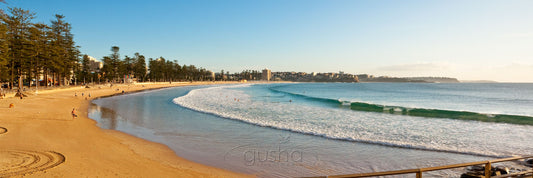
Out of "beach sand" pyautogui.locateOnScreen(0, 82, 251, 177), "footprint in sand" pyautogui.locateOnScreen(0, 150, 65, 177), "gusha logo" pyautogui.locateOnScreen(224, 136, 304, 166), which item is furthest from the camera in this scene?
Answer: "gusha logo" pyautogui.locateOnScreen(224, 136, 304, 166)

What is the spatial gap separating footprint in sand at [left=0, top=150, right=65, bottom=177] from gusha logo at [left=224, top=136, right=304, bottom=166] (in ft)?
15.7

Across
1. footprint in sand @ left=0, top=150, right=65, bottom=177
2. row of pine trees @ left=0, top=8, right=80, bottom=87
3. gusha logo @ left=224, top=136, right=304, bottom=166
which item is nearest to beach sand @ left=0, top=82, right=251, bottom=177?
footprint in sand @ left=0, top=150, right=65, bottom=177

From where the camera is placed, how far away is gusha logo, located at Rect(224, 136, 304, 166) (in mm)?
7938

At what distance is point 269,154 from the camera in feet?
28.6

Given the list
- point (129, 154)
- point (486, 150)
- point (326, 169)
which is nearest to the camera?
point (326, 169)

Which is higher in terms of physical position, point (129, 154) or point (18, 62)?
point (18, 62)

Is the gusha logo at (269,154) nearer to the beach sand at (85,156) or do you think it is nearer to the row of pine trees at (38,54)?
the beach sand at (85,156)

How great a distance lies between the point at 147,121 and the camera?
15.5 meters

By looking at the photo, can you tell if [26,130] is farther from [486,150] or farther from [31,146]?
[486,150]

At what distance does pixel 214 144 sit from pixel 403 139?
8.31 m

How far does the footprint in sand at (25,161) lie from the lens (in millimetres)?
6086

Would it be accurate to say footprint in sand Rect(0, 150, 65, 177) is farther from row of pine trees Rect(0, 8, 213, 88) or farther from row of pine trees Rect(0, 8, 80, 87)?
row of pine trees Rect(0, 8, 80, 87)

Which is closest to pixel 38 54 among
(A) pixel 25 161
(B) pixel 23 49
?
(B) pixel 23 49

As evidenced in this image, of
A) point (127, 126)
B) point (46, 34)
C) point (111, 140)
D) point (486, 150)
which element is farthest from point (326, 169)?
point (46, 34)
